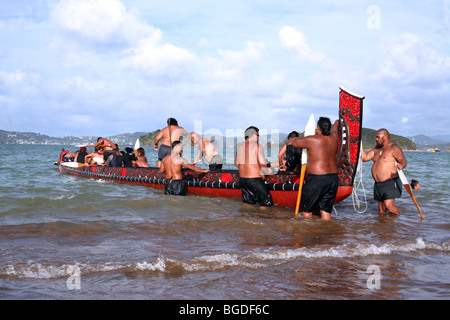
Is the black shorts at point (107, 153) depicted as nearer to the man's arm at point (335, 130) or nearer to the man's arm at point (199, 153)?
the man's arm at point (199, 153)

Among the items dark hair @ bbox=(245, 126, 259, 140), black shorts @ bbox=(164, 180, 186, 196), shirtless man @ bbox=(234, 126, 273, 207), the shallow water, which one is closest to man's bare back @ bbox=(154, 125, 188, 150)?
black shorts @ bbox=(164, 180, 186, 196)

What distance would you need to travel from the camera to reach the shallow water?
13.4ft

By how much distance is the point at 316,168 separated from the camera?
706 centimetres

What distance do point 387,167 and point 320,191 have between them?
75.9 inches

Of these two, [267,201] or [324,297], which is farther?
[267,201]

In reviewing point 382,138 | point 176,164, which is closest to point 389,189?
point 382,138

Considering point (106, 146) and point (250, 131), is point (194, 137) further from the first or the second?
point (106, 146)

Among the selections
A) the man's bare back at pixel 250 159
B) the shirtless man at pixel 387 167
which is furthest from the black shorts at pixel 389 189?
the man's bare back at pixel 250 159

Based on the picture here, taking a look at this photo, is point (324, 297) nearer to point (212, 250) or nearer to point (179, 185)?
point (212, 250)

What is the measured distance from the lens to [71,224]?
7184mm

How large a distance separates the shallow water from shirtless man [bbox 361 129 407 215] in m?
0.49

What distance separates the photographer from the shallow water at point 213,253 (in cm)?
409

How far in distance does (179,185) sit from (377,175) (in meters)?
4.87
